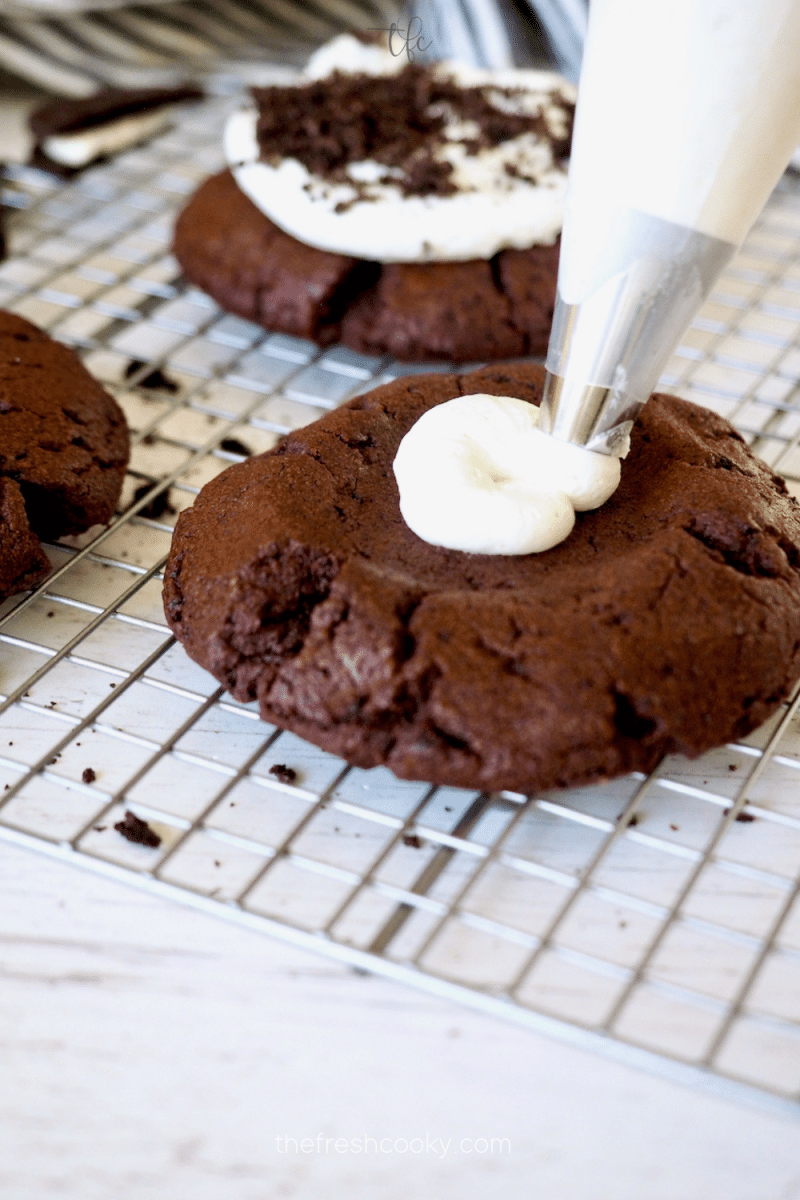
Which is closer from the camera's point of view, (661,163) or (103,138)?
(661,163)

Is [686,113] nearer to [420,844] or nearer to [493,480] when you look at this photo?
[493,480]

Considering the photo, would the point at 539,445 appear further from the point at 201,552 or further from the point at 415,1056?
the point at 415,1056

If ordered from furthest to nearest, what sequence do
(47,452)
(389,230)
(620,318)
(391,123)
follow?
(391,123)
(389,230)
(47,452)
(620,318)

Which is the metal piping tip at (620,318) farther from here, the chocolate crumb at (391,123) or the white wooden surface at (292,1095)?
the chocolate crumb at (391,123)

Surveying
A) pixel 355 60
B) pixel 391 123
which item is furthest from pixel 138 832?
pixel 355 60

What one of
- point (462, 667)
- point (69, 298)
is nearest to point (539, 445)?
point (462, 667)

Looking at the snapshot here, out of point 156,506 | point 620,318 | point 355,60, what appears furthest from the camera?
point 355,60

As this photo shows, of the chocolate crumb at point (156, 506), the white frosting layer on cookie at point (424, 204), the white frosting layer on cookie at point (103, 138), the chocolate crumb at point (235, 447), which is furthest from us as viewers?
the white frosting layer on cookie at point (103, 138)
